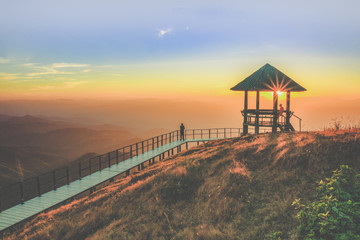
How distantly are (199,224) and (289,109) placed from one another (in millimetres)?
16780

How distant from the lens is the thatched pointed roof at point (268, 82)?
20328 millimetres

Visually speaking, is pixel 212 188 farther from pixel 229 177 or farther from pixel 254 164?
pixel 254 164

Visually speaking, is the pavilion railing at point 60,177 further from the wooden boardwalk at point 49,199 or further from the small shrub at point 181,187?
the small shrub at point 181,187

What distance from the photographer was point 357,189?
5.71 meters

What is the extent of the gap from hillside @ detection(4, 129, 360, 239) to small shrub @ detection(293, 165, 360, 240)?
0.51m

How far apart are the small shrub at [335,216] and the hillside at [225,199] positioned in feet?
1.66

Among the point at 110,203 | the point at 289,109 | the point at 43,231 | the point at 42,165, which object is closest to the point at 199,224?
the point at 110,203

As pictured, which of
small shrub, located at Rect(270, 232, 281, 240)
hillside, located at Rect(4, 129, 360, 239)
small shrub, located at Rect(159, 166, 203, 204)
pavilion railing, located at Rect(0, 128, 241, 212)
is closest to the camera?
small shrub, located at Rect(270, 232, 281, 240)

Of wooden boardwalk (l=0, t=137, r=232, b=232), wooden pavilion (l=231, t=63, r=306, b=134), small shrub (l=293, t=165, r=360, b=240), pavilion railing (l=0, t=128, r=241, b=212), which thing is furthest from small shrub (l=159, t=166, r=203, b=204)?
wooden pavilion (l=231, t=63, r=306, b=134)

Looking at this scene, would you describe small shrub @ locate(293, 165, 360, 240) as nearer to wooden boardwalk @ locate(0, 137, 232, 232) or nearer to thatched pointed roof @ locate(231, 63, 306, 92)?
wooden boardwalk @ locate(0, 137, 232, 232)

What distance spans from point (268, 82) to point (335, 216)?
17.0m

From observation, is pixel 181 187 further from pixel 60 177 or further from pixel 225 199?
pixel 60 177

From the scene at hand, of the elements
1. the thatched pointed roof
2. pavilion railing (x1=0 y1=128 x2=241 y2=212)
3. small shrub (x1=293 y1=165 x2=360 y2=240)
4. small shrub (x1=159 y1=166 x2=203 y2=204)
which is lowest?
pavilion railing (x1=0 y1=128 x2=241 y2=212)

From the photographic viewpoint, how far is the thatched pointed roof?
20.3 metres
